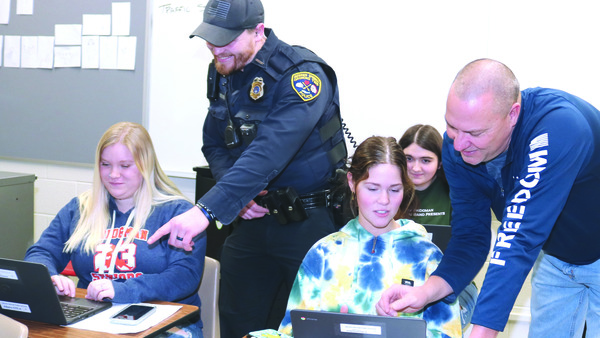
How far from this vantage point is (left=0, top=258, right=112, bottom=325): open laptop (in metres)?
1.72

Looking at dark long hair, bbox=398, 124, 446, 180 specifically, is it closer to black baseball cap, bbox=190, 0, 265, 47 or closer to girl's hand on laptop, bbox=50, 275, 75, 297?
black baseball cap, bbox=190, 0, 265, 47

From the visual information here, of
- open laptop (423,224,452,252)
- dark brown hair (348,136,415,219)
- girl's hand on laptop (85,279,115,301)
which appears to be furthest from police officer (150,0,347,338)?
girl's hand on laptop (85,279,115,301)

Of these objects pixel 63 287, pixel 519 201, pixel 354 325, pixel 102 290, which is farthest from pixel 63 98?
pixel 519 201

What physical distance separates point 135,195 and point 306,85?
2.50 ft

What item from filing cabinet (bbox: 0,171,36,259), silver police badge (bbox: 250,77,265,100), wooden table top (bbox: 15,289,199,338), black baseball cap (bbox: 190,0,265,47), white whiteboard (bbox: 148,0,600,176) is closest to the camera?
wooden table top (bbox: 15,289,199,338)

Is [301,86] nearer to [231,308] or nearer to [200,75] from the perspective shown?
[231,308]

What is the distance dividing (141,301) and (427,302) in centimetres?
89

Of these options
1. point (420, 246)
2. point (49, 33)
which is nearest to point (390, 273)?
point (420, 246)

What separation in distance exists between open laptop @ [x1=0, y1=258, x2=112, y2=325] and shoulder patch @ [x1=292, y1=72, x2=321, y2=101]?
98cm

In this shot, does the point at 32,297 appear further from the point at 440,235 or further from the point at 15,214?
the point at 15,214

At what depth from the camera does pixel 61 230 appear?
7.61ft

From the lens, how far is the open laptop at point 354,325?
1363mm

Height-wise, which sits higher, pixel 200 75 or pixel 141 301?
pixel 200 75

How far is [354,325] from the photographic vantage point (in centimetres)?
139
